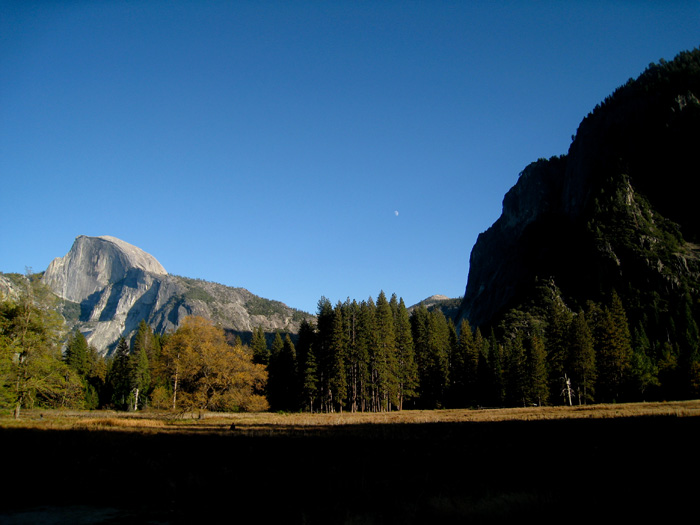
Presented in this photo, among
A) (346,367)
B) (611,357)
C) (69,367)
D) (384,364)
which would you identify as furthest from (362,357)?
(69,367)

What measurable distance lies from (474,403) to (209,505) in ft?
241

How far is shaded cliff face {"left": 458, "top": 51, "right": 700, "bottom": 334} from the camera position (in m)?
137

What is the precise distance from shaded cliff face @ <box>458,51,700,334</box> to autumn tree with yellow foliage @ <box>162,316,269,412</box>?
4899 inches

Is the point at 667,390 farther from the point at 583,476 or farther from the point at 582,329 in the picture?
the point at 583,476

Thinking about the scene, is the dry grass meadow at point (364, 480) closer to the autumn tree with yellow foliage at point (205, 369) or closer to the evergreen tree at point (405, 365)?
the autumn tree with yellow foliage at point (205, 369)

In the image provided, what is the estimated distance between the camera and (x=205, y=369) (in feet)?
130

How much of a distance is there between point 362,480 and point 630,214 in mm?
176893

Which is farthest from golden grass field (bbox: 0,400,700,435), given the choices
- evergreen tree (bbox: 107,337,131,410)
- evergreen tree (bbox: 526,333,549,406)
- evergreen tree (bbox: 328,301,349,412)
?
evergreen tree (bbox: 107,337,131,410)

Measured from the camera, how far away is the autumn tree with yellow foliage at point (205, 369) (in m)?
39.1

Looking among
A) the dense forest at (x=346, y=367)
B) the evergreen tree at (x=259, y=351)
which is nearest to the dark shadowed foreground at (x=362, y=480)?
the dense forest at (x=346, y=367)

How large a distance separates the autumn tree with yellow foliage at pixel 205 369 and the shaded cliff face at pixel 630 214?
4899 inches

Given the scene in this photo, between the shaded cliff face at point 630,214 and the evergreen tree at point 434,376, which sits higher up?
the shaded cliff face at point 630,214

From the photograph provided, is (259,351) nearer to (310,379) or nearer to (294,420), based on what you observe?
(310,379)

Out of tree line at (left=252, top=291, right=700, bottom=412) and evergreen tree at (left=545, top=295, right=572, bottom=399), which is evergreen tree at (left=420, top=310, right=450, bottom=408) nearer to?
tree line at (left=252, top=291, right=700, bottom=412)
